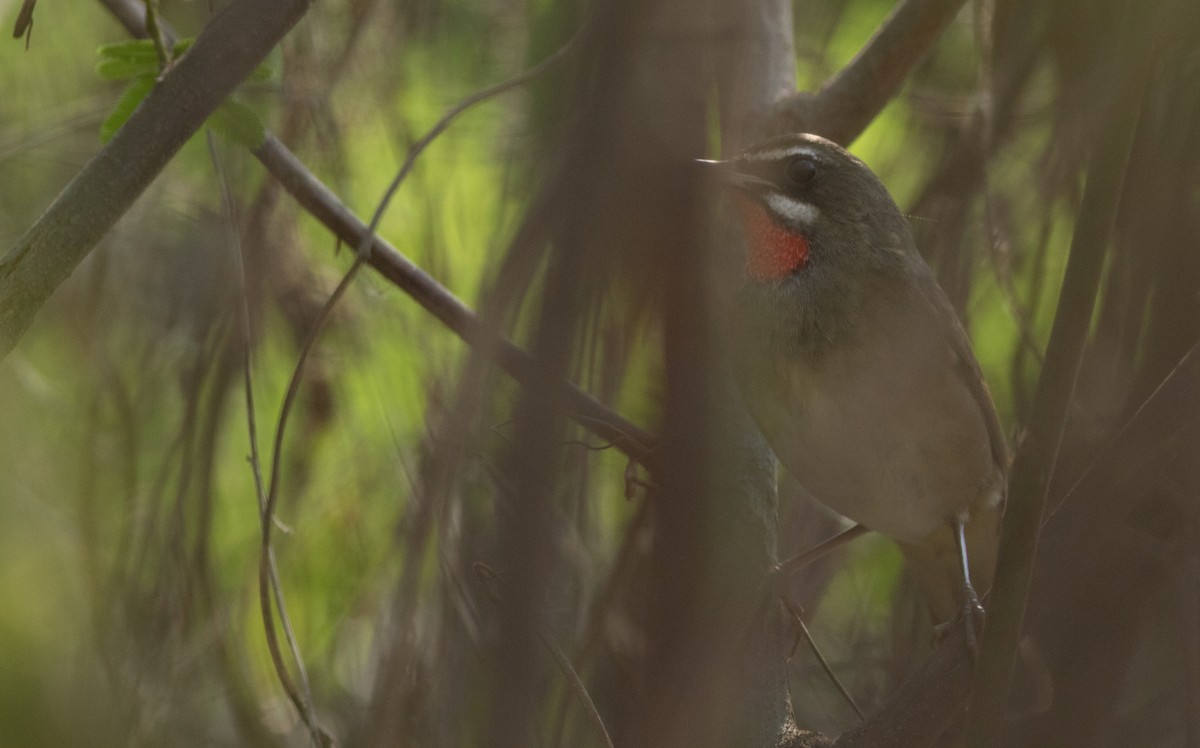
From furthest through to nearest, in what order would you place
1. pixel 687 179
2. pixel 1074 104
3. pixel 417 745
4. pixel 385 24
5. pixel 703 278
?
pixel 385 24 → pixel 1074 104 → pixel 417 745 → pixel 703 278 → pixel 687 179

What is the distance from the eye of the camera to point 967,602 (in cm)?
240

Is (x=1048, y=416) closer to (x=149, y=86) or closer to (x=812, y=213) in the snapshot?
(x=812, y=213)

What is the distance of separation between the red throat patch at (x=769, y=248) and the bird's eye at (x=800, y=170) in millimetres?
130

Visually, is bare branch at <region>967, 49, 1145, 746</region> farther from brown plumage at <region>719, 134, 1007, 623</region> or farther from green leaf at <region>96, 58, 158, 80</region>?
green leaf at <region>96, 58, 158, 80</region>

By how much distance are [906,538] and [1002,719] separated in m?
1.68

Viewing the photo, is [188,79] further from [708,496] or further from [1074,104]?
[1074,104]

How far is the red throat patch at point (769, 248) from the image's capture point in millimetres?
3088

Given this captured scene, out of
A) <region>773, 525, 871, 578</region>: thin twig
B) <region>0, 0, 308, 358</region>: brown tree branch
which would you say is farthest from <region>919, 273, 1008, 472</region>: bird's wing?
<region>0, 0, 308, 358</region>: brown tree branch

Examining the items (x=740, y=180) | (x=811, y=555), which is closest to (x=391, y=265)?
(x=740, y=180)

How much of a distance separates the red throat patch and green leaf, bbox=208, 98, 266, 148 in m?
1.34

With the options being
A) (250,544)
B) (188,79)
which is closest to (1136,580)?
(188,79)

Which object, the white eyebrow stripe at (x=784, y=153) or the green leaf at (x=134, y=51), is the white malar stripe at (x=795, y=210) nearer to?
the white eyebrow stripe at (x=784, y=153)

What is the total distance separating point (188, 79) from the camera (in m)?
1.80

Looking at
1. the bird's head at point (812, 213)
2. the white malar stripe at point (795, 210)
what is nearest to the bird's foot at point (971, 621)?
the bird's head at point (812, 213)
